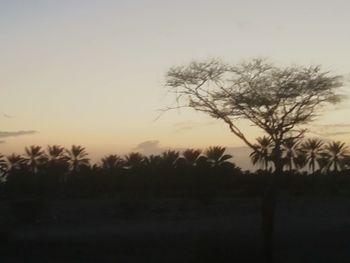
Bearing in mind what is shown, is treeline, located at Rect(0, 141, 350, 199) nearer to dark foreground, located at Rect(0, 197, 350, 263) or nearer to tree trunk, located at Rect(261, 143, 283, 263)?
dark foreground, located at Rect(0, 197, 350, 263)

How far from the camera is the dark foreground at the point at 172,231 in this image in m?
31.8

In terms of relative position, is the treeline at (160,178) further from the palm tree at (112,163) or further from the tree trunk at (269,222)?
the tree trunk at (269,222)

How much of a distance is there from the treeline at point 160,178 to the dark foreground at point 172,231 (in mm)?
6848

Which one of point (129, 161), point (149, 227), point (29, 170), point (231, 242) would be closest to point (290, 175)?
point (129, 161)

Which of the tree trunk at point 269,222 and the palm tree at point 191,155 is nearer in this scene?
the tree trunk at point 269,222

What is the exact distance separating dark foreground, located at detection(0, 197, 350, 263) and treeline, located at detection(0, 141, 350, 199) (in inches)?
270

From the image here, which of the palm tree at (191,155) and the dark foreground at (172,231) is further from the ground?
the palm tree at (191,155)

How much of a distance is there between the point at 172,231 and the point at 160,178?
38.2 metres

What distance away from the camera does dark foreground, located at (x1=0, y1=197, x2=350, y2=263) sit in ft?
104

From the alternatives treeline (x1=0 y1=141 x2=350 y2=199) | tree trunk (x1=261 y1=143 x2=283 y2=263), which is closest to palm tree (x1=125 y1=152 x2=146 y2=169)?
treeline (x1=0 y1=141 x2=350 y2=199)

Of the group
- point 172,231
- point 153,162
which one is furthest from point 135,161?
point 172,231

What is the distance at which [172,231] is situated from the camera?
47.6 meters

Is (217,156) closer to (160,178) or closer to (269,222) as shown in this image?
(160,178)

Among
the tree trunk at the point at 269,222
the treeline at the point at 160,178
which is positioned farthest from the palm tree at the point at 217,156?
the tree trunk at the point at 269,222
